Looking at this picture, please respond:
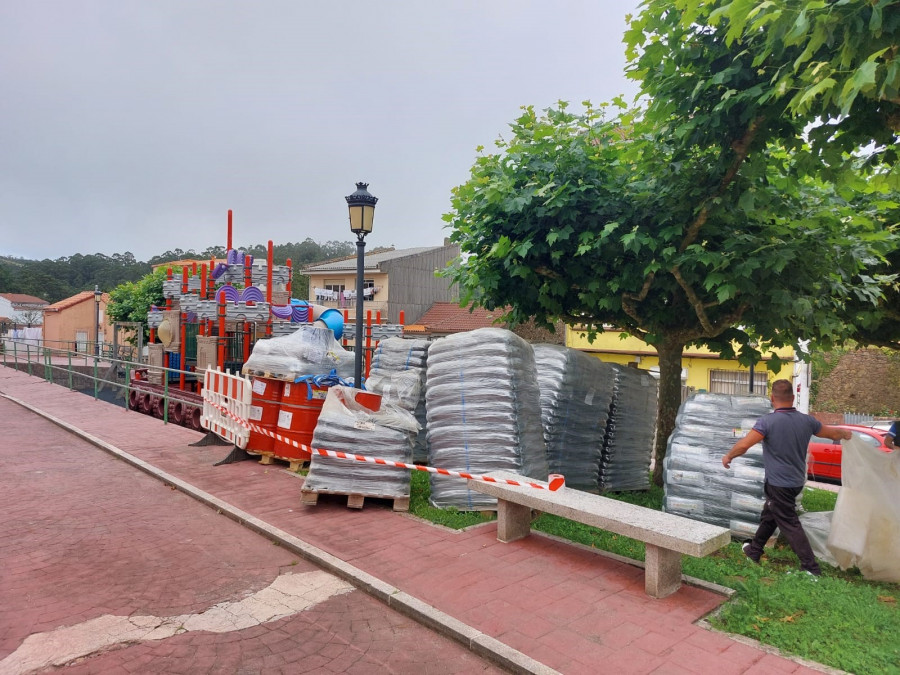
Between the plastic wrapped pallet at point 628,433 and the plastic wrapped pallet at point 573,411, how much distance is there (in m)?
0.27

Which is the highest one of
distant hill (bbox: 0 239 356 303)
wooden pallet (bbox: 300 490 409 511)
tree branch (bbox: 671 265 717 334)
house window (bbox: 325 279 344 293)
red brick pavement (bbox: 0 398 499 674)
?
distant hill (bbox: 0 239 356 303)

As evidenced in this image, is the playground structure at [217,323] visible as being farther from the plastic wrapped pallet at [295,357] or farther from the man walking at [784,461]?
the man walking at [784,461]

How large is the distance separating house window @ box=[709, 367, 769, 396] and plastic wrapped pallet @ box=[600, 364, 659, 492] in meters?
15.7

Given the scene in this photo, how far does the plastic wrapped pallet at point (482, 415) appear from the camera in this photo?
628 centimetres

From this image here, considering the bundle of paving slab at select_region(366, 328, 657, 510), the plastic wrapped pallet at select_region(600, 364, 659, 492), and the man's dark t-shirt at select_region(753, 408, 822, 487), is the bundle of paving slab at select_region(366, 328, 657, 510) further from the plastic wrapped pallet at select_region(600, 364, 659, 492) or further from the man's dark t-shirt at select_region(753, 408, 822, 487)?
the man's dark t-shirt at select_region(753, 408, 822, 487)

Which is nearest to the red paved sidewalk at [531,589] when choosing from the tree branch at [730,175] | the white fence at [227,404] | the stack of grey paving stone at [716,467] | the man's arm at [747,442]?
the man's arm at [747,442]

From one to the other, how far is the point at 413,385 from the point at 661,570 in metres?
3.99

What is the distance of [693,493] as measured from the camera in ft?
19.7

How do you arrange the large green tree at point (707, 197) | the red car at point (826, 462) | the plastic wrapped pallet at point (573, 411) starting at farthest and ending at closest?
the red car at point (826, 462) → the plastic wrapped pallet at point (573, 411) → the large green tree at point (707, 197)

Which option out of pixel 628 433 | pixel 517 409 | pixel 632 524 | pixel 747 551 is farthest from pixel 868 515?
pixel 628 433

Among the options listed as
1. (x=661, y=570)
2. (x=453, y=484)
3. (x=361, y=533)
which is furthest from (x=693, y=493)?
(x=361, y=533)

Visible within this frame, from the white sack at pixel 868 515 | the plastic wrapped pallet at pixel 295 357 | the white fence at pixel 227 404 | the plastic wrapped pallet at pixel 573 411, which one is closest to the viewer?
the white sack at pixel 868 515

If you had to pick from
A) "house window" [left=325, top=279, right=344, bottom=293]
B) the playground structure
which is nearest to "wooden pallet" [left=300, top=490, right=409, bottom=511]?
the playground structure

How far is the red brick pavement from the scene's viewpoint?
3613 millimetres
